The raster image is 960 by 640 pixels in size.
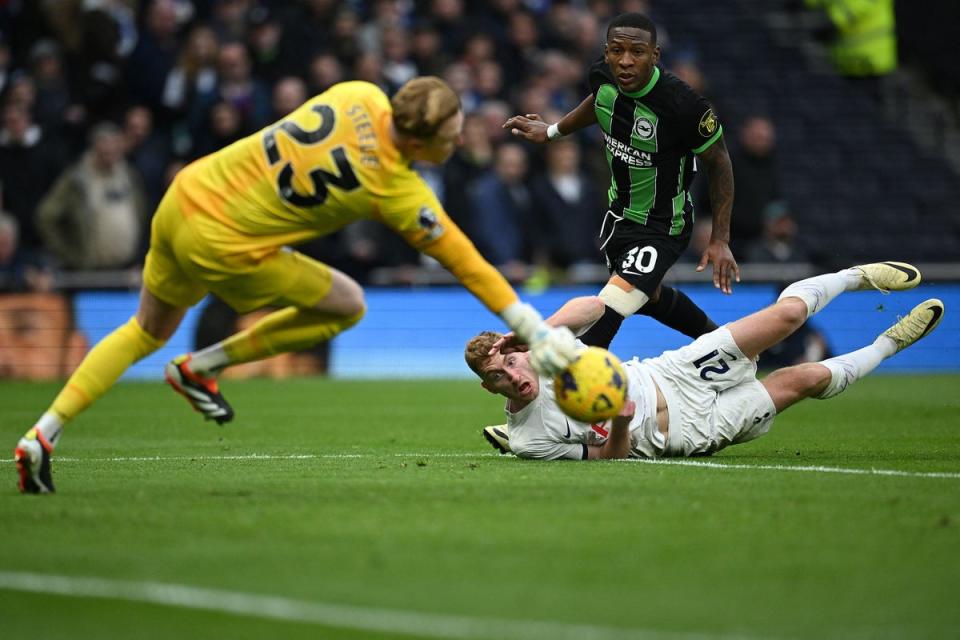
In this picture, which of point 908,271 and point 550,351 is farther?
point 908,271

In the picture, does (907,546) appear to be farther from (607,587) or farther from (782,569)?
(607,587)

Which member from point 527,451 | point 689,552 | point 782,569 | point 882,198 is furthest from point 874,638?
point 882,198

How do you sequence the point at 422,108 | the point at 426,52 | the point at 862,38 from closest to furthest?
1. the point at 422,108
2. the point at 426,52
3. the point at 862,38

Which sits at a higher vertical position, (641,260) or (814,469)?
(641,260)

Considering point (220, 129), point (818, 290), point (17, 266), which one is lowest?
point (17, 266)

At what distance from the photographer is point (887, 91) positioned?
25719mm

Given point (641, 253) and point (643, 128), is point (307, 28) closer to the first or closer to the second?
point (643, 128)

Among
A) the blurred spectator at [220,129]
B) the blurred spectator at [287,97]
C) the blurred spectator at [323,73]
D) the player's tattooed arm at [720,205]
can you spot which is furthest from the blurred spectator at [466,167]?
the player's tattooed arm at [720,205]

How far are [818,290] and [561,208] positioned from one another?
943cm

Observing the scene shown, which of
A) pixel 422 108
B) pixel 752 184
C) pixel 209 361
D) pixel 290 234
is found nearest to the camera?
pixel 422 108

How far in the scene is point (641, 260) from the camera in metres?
9.91

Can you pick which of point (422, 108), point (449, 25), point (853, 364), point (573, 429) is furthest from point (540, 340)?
point (449, 25)

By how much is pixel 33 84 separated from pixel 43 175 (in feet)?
3.87

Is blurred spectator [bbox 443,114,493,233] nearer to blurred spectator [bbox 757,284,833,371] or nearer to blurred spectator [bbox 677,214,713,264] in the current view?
blurred spectator [bbox 677,214,713,264]
